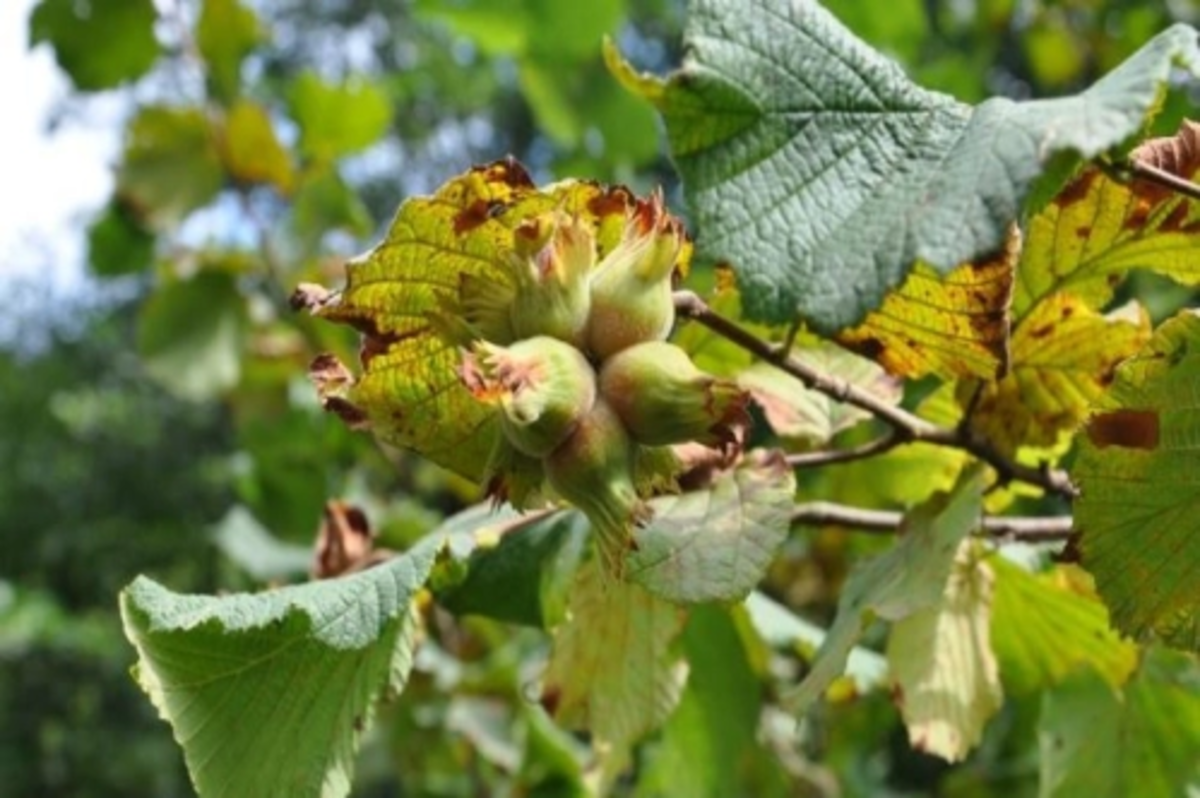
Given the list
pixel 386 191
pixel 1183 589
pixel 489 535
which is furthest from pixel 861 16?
pixel 386 191

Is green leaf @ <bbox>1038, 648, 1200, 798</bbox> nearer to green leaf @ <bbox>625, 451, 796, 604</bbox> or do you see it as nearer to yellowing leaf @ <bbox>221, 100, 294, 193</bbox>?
green leaf @ <bbox>625, 451, 796, 604</bbox>

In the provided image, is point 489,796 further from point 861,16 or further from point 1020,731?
point 861,16

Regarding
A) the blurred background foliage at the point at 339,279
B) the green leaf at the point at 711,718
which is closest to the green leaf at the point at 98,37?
the blurred background foliage at the point at 339,279

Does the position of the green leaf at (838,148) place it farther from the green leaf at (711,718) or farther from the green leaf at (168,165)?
the green leaf at (168,165)

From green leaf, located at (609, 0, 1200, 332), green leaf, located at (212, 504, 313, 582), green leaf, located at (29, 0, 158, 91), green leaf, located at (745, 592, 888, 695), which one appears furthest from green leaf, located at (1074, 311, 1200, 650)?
green leaf, located at (29, 0, 158, 91)

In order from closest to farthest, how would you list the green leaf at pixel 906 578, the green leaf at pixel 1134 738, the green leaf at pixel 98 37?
the green leaf at pixel 906 578, the green leaf at pixel 1134 738, the green leaf at pixel 98 37

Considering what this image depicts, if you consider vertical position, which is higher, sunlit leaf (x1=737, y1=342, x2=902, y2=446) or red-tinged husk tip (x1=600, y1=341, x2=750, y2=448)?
red-tinged husk tip (x1=600, y1=341, x2=750, y2=448)
